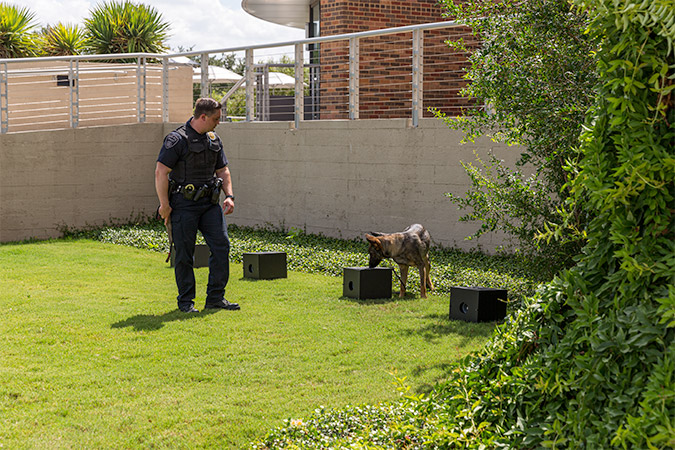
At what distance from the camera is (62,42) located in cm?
2412

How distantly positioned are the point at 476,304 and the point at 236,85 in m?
9.77

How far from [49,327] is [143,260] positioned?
450 centimetres

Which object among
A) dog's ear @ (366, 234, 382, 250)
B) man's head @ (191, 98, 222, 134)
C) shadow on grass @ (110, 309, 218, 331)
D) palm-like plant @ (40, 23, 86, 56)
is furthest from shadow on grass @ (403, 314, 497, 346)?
palm-like plant @ (40, 23, 86, 56)

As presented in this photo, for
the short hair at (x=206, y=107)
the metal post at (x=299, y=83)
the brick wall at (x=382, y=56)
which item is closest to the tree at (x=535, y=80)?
the short hair at (x=206, y=107)

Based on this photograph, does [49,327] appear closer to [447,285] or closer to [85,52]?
[447,285]

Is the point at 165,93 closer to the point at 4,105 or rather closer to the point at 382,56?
the point at 4,105

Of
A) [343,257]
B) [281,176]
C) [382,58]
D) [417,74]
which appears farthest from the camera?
[382,58]

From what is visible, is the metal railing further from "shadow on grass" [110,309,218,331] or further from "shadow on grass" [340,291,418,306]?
"shadow on grass" [110,309,218,331]

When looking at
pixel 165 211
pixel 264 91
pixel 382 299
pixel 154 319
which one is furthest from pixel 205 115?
pixel 264 91

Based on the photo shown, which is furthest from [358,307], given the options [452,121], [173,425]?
[173,425]

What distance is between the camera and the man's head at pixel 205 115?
8086mm

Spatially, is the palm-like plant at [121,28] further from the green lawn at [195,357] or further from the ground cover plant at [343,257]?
the green lawn at [195,357]

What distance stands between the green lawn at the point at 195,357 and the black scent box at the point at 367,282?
0.15 m

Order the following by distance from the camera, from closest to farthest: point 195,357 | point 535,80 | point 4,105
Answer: point 195,357, point 535,80, point 4,105
